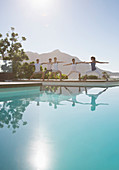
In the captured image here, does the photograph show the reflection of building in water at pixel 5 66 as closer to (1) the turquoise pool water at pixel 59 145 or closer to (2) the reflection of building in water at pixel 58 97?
(2) the reflection of building in water at pixel 58 97

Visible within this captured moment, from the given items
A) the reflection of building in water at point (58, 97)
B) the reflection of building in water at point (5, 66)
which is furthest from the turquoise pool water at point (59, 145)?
the reflection of building in water at point (5, 66)

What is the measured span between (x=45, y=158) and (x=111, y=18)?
45.0 ft

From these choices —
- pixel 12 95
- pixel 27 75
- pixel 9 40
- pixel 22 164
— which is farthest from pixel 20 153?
pixel 9 40

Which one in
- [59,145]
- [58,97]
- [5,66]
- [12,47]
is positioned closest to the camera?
[59,145]

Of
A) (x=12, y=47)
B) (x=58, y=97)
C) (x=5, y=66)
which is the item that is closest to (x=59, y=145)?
(x=58, y=97)

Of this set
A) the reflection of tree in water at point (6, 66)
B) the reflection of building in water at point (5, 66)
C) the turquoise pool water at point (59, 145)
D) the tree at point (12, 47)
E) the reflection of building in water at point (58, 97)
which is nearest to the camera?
the turquoise pool water at point (59, 145)

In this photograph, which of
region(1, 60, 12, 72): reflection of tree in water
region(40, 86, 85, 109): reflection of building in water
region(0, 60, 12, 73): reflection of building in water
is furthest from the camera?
region(1, 60, 12, 72): reflection of tree in water

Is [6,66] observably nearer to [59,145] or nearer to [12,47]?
[12,47]

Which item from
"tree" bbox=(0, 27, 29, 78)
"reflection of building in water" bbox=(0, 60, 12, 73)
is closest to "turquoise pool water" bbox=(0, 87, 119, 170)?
"reflection of building in water" bbox=(0, 60, 12, 73)

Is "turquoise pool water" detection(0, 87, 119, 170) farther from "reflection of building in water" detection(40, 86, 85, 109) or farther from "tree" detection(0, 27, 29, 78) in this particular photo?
"tree" detection(0, 27, 29, 78)

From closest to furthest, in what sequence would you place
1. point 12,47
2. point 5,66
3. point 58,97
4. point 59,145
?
point 59,145, point 58,97, point 5,66, point 12,47

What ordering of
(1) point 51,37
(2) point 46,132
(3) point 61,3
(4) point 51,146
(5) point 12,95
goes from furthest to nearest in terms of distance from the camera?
1. (1) point 51,37
2. (3) point 61,3
3. (5) point 12,95
4. (2) point 46,132
5. (4) point 51,146

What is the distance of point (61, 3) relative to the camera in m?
11.1

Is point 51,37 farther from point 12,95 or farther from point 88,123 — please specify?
point 88,123
